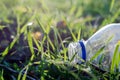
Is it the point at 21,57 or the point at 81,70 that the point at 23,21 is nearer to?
the point at 21,57

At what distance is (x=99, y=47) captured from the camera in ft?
7.30

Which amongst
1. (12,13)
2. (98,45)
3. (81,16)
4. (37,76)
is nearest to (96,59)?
(98,45)

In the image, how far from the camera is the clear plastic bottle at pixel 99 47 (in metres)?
2.13

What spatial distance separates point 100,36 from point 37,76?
0.44m

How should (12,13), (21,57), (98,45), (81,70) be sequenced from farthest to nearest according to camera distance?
(12,13) < (21,57) < (98,45) < (81,70)

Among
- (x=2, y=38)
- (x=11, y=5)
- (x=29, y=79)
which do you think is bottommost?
(x=29, y=79)

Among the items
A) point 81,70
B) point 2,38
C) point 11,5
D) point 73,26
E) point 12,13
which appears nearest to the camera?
point 81,70

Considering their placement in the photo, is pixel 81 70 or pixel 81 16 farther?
pixel 81 16

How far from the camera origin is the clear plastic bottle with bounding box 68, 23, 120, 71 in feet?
6.99

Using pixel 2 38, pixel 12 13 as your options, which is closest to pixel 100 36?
pixel 2 38

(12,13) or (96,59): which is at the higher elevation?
(12,13)

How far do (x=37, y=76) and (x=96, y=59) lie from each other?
1.10ft

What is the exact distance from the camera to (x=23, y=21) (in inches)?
135

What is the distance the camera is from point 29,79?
2.10 metres
